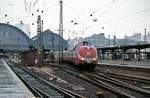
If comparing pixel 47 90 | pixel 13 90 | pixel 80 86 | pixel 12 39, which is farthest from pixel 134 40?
pixel 13 90

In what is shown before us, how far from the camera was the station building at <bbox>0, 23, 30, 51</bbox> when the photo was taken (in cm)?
16416

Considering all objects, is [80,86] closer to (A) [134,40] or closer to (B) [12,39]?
(B) [12,39]

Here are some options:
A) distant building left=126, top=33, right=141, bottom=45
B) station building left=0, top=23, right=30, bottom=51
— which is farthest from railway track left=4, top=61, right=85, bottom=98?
station building left=0, top=23, right=30, bottom=51

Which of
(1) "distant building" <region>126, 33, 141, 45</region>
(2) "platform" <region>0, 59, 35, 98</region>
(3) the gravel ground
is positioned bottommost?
(3) the gravel ground

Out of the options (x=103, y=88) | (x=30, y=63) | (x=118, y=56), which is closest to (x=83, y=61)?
(x=103, y=88)

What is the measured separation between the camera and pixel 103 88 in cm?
2414

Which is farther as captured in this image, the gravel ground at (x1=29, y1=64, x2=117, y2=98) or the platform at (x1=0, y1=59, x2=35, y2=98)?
the gravel ground at (x1=29, y1=64, x2=117, y2=98)

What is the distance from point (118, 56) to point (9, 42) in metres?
100

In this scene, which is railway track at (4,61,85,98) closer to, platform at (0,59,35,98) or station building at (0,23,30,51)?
platform at (0,59,35,98)

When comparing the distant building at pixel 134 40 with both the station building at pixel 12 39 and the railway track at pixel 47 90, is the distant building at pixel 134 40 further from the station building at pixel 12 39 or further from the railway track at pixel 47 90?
the railway track at pixel 47 90

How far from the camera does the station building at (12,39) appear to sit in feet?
539

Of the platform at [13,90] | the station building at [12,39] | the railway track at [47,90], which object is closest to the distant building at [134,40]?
the station building at [12,39]

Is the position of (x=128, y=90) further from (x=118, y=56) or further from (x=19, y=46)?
(x=19, y=46)

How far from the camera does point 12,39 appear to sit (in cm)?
17662
